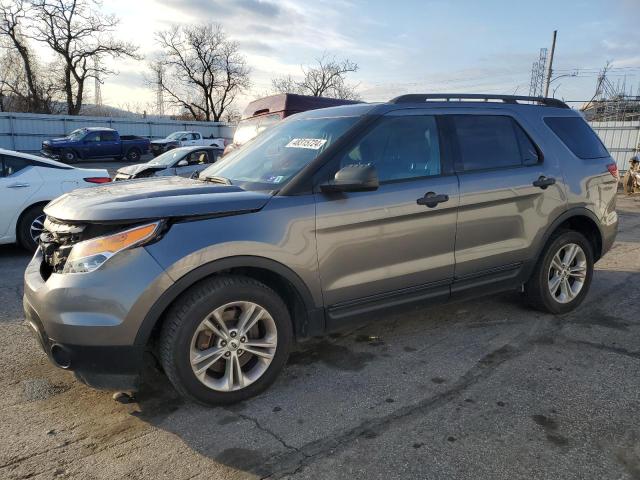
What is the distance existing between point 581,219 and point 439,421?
2.72 meters

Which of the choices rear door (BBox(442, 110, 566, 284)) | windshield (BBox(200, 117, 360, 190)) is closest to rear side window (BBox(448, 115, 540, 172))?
rear door (BBox(442, 110, 566, 284))

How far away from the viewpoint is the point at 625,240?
27.2 feet

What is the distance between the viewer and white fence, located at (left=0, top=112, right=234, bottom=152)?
2822cm

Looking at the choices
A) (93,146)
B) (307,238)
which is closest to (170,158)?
(307,238)

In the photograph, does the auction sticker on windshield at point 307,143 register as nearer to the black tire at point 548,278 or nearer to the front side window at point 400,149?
the front side window at point 400,149

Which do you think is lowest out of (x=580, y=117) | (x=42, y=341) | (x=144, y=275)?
(x=42, y=341)

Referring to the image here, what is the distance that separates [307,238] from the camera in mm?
3123

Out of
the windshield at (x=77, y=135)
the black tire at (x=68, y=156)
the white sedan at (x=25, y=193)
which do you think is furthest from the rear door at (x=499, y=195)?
the windshield at (x=77, y=135)

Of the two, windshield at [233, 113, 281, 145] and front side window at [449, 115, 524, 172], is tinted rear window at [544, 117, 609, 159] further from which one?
windshield at [233, 113, 281, 145]

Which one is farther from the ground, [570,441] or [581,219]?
[581,219]

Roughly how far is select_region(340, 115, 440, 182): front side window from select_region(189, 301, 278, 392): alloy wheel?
3.77 feet

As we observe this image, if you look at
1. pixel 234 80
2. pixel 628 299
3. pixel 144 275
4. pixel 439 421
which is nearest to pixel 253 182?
pixel 144 275

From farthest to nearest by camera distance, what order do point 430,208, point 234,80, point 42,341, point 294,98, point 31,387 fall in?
point 234,80, point 294,98, point 430,208, point 31,387, point 42,341

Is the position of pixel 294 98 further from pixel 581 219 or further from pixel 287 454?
pixel 287 454
